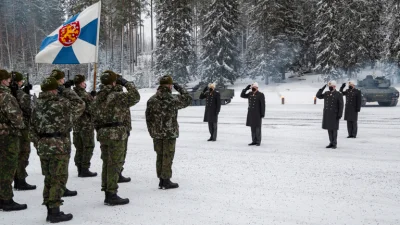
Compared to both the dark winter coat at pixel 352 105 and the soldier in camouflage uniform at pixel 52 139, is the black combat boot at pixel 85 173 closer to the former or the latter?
the soldier in camouflage uniform at pixel 52 139

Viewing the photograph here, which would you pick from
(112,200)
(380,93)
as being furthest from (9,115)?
(380,93)

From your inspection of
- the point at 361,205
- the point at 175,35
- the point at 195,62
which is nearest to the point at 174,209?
the point at 361,205

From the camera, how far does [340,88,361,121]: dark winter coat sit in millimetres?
13565

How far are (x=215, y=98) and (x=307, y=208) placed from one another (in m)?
7.75

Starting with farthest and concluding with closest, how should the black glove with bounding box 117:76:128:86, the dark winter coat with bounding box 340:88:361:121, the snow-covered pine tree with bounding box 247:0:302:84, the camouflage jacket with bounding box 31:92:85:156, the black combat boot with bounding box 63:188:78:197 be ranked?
the snow-covered pine tree with bounding box 247:0:302:84 < the dark winter coat with bounding box 340:88:361:121 < the black combat boot with bounding box 63:188:78:197 < the black glove with bounding box 117:76:128:86 < the camouflage jacket with bounding box 31:92:85:156

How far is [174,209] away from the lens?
6273mm

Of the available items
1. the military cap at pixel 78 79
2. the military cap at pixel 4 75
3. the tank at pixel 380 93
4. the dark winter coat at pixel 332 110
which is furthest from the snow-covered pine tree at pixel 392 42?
the military cap at pixel 4 75

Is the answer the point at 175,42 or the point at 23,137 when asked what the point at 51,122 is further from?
the point at 175,42

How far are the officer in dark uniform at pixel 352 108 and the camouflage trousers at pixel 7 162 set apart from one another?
10.8m

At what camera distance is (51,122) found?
5586 mm

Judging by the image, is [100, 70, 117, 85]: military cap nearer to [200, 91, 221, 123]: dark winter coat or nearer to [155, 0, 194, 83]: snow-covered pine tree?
[200, 91, 221, 123]: dark winter coat

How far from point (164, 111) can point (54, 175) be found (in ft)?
7.64

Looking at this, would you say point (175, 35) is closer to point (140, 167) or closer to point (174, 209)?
point (140, 167)

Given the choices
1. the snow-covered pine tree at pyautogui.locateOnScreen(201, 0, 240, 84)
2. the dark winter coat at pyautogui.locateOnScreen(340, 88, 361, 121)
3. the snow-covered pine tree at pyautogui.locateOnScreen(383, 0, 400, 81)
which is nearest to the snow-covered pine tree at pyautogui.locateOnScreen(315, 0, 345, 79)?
the snow-covered pine tree at pyautogui.locateOnScreen(383, 0, 400, 81)
